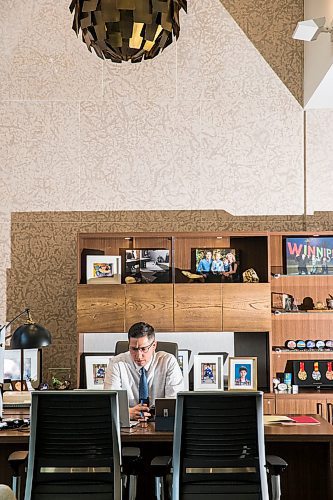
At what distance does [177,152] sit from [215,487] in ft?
12.5

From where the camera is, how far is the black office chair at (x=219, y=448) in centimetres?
452

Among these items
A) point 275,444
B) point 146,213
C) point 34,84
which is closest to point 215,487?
point 275,444

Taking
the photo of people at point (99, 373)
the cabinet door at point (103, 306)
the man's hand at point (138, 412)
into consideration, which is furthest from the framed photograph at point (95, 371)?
the man's hand at point (138, 412)

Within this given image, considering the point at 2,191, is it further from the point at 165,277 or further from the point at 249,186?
the point at 249,186

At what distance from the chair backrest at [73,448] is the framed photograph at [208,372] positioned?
2180 millimetres

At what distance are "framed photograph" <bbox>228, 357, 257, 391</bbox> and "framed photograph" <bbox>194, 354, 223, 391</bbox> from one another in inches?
9.2

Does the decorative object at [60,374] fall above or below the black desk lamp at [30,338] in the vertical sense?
below

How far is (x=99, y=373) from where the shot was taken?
717cm

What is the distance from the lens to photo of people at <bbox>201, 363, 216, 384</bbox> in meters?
6.80

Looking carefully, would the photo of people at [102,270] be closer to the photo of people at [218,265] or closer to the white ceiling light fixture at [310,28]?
the photo of people at [218,265]

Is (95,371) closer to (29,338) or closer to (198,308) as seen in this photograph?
(198,308)

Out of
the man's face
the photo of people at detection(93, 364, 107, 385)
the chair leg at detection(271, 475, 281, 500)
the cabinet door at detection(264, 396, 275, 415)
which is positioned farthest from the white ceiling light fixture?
the photo of people at detection(93, 364, 107, 385)

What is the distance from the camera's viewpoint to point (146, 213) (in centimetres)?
767

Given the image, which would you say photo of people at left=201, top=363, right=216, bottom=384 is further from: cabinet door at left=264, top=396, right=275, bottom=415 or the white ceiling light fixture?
the white ceiling light fixture
